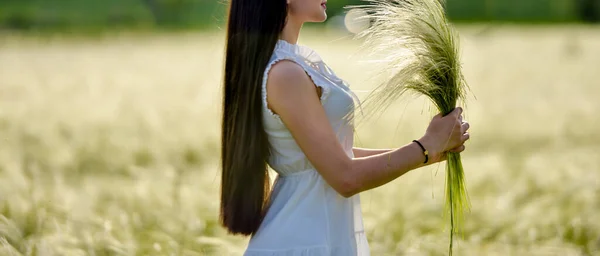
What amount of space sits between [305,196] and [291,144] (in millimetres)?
152

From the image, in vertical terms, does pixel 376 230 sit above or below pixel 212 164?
above

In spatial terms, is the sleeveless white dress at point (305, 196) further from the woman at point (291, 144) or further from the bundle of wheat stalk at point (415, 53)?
the bundle of wheat stalk at point (415, 53)

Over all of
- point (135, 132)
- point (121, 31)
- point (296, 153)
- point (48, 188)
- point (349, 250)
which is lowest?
point (121, 31)

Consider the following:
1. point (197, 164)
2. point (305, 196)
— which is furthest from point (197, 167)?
point (305, 196)

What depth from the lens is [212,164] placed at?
21.1 ft

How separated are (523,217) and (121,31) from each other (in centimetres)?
2529

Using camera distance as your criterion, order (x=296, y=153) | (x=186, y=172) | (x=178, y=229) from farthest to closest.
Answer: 1. (x=186, y=172)
2. (x=178, y=229)
3. (x=296, y=153)

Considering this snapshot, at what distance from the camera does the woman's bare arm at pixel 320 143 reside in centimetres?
215

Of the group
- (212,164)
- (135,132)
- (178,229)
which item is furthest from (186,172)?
(178,229)

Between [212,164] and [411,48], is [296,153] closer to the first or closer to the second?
[411,48]

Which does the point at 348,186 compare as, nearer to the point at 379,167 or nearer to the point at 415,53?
the point at 379,167

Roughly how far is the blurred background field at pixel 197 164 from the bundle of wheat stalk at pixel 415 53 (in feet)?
0.26

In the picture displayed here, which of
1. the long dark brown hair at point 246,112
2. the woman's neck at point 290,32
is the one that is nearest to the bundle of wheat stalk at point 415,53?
the woman's neck at point 290,32

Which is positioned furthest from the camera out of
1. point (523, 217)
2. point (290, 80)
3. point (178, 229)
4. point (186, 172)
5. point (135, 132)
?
point (135, 132)
